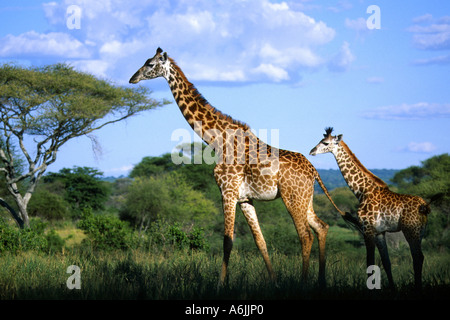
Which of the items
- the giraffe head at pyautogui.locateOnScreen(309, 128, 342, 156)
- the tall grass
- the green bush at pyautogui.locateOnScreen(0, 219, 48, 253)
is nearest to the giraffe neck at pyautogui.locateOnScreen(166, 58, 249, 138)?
the giraffe head at pyautogui.locateOnScreen(309, 128, 342, 156)

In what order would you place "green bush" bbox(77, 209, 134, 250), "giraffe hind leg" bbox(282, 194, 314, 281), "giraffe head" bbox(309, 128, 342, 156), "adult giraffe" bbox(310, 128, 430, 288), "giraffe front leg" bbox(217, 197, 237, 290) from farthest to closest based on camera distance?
"green bush" bbox(77, 209, 134, 250) < "giraffe head" bbox(309, 128, 342, 156) < "giraffe front leg" bbox(217, 197, 237, 290) < "giraffe hind leg" bbox(282, 194, 314, 281) < "adult giraffe" bbox(310, 128, 430, 288)

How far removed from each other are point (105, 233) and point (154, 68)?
1203 cm

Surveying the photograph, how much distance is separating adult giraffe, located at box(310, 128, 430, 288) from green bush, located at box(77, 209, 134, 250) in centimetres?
1147

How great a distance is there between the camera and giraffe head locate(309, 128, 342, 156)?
24.9ft

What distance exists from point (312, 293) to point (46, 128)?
22078mm

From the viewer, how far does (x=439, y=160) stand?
38.8 metres

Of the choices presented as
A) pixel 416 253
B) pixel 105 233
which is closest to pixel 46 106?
pixel 105 233

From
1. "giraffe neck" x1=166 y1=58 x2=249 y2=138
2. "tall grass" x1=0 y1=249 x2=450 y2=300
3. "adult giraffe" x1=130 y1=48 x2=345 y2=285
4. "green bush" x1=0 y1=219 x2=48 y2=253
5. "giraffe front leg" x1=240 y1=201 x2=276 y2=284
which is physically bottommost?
"tall grass" x1=0 y1=249 x2=450 y2=300

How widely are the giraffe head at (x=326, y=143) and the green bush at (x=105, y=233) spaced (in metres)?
11.4

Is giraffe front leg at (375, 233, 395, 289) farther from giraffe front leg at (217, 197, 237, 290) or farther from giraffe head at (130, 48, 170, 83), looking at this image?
giraffe head at (130, 48, 170, 83)

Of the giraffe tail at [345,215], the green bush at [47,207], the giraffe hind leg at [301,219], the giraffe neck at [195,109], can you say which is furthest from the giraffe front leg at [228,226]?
the green bush at [47,207]

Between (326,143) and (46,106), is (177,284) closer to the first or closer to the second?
(326,143)

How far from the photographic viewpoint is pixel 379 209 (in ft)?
23.3
